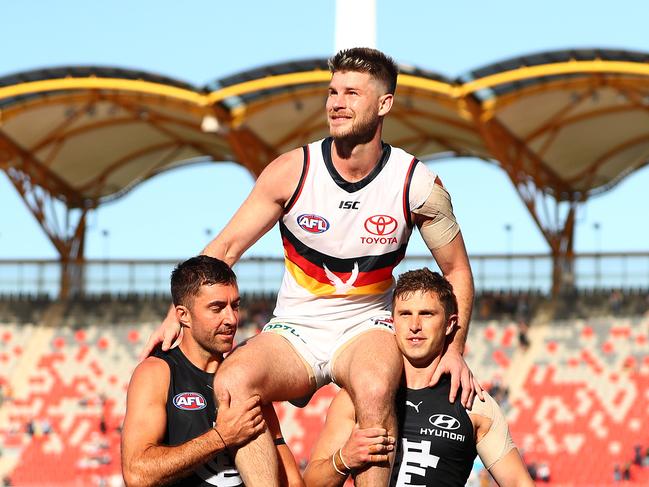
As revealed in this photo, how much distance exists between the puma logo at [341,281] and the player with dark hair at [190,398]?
66 centimetres

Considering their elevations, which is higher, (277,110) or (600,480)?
(277,110)

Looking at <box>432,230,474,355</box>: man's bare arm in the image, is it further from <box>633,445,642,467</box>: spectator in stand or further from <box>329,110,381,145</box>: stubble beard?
<box>633,445,642,467</box>: spectator in stand

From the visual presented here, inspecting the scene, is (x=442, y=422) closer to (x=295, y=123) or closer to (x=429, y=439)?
(x=429, y=439)

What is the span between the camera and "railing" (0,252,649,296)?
39562mm

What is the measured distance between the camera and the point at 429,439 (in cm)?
695

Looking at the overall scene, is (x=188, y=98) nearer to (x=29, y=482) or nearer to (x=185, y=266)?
(x=29, y=482)

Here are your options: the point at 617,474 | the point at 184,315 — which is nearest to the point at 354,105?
the point at 184,315

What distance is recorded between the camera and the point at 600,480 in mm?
30766

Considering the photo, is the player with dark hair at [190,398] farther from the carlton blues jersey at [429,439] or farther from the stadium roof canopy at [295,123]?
the stadium roof canopy at [295,123]

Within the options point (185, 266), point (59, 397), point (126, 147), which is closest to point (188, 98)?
point (126, 147)

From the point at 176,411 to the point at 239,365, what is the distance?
504 millimetres

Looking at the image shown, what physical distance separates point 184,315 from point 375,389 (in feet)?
3.92

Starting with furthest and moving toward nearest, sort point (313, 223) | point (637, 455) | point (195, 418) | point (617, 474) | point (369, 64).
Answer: point (637, 455) → point (617, 474) → point (313, 223) → point (369, 64) → point (195, 418)

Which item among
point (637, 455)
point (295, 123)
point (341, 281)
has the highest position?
point (295, 123)
